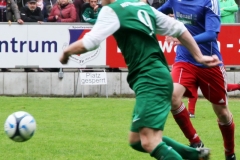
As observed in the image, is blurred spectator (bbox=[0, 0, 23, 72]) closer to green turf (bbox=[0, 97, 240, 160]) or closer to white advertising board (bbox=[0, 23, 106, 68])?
white advertising board (bbox=[0, 23, 106, 68])

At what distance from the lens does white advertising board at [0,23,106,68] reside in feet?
60.6

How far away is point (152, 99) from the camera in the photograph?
693 centimetres

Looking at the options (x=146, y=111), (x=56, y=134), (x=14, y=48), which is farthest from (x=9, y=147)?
(x=14, y=48)

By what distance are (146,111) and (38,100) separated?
10.4 m

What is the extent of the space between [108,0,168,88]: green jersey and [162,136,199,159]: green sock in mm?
1038

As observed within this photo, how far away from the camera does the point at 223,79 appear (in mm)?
9281

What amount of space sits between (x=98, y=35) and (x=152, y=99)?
0.79 metres

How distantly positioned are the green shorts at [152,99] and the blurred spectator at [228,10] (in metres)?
11.8

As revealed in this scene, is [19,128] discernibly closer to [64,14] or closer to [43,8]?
[64,14]

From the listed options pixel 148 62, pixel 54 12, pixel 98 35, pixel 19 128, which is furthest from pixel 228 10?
pixel 98 35

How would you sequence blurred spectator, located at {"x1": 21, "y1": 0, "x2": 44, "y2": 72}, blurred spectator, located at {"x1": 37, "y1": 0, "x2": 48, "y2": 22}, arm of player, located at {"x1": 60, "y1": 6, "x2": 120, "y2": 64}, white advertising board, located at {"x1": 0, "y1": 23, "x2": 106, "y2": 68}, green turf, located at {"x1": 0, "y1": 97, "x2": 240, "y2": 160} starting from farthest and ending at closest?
1. blurred spectator, located at {"x1": 37, "y1": 0, "x2": 48, "y2": 22}
2. blurred spectator, located at {"x1": 21, "y1": 0, "x2": 44, "y2": 72}
3. white advertising board, located at {"x1": 0, "y1": 23, "x2": 106, "y2": 68}
4. green turf, located at {"x1": 0, "y1": 97, "x2": 240, "y2": 160}
5. arm of player, located at {"x1": 60, "y1": 6, "x2": 120, "y2": 64}

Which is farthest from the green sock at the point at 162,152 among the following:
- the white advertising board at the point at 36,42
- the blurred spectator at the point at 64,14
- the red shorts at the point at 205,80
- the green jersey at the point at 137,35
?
the blurred spectator at the point at 64,14

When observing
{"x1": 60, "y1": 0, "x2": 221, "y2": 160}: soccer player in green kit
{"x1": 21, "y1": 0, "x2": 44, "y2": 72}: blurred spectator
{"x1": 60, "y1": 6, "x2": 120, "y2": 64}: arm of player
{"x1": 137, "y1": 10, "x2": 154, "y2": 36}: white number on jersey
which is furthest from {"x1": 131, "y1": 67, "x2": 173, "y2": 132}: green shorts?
{"x1": 21, "y1": 0, "x2": 44, "y2": 72}: blurred spectator

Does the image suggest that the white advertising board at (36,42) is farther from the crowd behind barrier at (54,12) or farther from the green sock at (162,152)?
the green sock at (162,152)
